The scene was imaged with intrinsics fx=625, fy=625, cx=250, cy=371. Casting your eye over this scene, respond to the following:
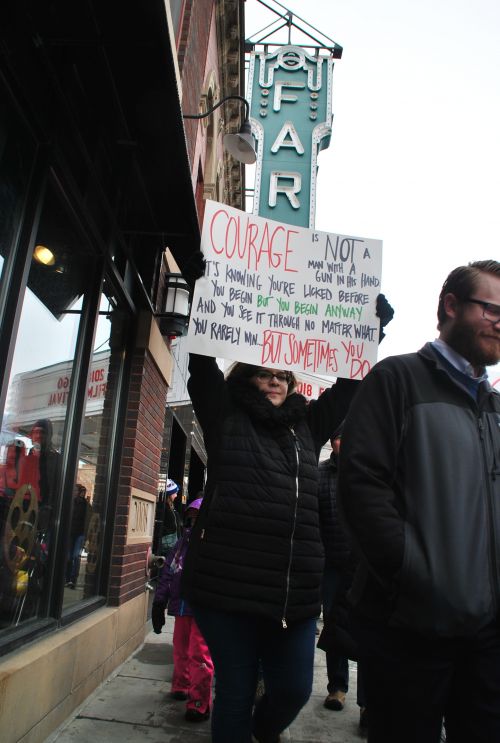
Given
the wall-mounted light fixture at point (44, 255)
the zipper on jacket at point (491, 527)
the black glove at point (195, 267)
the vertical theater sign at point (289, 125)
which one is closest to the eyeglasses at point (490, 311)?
the zipper on jacket at point (491, 527)

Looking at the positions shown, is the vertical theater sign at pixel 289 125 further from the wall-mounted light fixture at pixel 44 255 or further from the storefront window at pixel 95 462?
the wall-mounted light fixture at pixel 44 255

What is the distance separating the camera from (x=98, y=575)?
16.1 feet

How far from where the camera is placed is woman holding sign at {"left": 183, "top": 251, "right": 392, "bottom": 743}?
7.89 ft

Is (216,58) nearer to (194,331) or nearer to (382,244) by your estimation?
(382,244)

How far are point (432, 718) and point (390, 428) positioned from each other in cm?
78

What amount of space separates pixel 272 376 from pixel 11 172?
1.59 m

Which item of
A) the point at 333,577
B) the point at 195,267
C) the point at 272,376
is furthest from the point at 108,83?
the point at 333,577

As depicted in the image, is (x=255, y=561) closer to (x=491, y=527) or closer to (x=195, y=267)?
(x=491, y=527)

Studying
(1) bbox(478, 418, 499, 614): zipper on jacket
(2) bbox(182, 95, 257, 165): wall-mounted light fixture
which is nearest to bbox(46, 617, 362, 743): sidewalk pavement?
(1) bbox(478, 418, 499, 614): zipper on jacket

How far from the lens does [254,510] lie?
252 centimetres

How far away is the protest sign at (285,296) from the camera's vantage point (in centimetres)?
327

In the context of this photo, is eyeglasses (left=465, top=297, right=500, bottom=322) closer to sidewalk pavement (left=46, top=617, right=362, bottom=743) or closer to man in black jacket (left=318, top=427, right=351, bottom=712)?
man in black jacket (left=318, top=427, right=351, bottom=712)

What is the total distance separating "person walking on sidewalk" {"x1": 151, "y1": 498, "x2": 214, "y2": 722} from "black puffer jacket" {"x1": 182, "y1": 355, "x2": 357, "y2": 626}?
135 cm

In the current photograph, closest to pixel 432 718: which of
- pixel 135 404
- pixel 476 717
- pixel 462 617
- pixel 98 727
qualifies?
pixel 476 717
